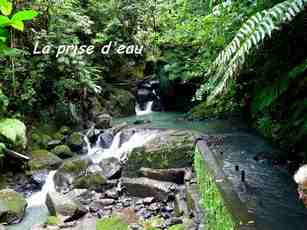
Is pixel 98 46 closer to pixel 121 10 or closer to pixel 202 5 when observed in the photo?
pixel 121 10

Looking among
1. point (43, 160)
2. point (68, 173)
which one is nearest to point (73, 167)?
point (68, 173)

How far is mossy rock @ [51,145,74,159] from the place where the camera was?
29.1 feet

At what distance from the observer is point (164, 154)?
678cm

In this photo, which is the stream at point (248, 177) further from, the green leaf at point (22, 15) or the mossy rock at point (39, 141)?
the green leaf at point (22, 15)

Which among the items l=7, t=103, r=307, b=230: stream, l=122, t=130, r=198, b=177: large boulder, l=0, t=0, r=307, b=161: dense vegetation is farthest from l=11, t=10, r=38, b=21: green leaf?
l=122, t=130, r=198, b=177: large boulder

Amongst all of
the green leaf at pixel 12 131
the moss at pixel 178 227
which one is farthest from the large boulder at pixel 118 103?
the moss at pixel 178 227

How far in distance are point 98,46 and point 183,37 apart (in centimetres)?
584

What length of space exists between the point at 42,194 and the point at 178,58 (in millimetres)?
6719

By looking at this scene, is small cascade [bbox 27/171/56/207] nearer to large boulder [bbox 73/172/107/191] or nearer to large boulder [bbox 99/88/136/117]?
large boulder [bbox 73/172/107/191]

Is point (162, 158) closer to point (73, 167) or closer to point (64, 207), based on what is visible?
point (64, 207)

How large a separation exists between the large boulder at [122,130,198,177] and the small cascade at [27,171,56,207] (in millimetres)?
1664

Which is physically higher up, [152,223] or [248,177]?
[248,177]

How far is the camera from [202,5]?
10.2 metres

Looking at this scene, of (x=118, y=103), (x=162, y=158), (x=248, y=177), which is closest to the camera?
(x=248, y=177)
